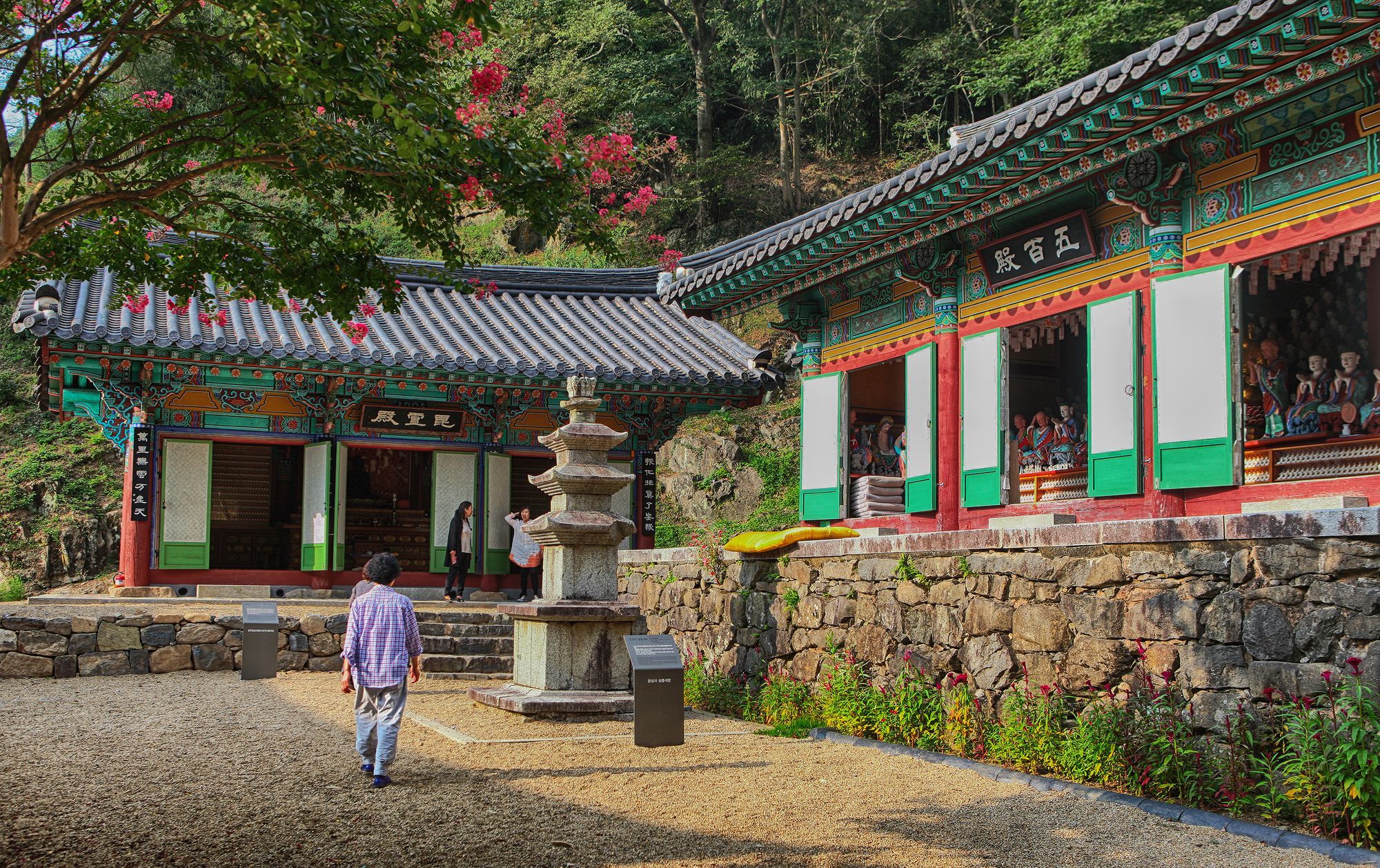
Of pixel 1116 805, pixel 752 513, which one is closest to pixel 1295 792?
pixel 1116 805

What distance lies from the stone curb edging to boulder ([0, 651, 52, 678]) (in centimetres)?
928

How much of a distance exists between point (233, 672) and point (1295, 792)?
11286mm

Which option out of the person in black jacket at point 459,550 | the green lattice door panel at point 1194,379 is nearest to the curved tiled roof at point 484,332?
the person in black jacket at point 459,550

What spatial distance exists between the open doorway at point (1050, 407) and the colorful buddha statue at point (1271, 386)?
1724 millimetres

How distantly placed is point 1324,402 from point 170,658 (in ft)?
40.2

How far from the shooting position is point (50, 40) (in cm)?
620

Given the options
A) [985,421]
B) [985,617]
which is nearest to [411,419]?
[985,421]

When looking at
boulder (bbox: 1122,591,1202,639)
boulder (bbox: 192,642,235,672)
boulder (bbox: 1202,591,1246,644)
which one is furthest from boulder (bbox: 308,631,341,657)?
boulder (bbox: 1202,591,1246,644)

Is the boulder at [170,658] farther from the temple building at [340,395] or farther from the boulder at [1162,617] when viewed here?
the boulder at [1162,617]

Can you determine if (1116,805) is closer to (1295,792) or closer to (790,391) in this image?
(1295,792)

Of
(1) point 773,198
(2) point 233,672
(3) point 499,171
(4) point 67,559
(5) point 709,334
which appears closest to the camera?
(3) point 499,171

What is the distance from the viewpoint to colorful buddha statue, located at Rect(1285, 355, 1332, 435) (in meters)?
10.4

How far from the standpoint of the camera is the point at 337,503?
666 inches

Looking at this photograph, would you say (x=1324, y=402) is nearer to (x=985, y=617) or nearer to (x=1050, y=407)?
(x=985, y=617)
